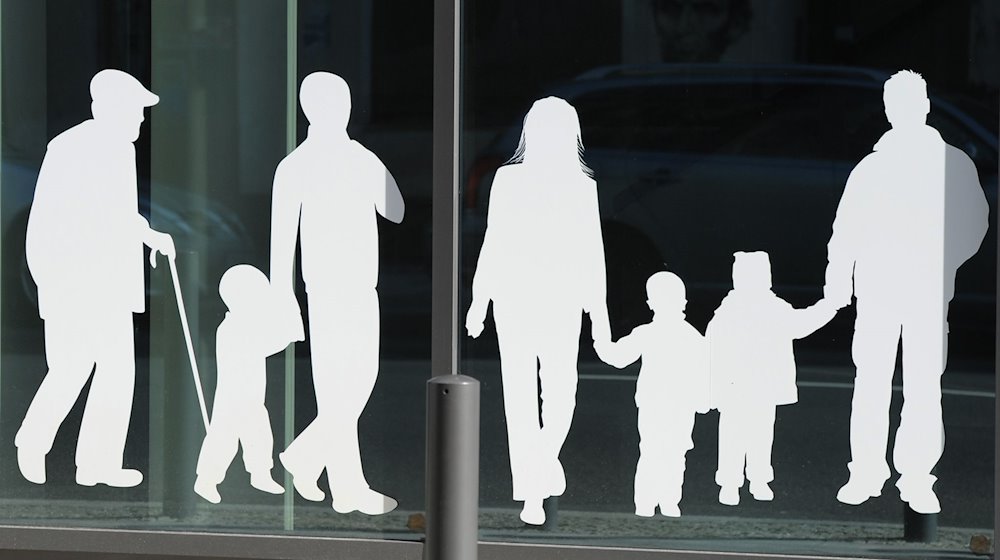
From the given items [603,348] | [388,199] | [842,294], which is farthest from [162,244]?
[842,294]

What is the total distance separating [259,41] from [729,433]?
7.33 ft

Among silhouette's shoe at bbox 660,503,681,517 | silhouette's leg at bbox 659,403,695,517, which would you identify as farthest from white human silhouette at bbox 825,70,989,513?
silhouette's shoe at bbox 660,503,681,517

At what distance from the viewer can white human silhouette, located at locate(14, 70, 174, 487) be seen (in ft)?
19.1

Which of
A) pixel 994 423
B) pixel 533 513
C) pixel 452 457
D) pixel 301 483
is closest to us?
pixel 452 457

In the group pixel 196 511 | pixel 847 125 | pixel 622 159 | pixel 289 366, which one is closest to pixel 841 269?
pixel 847 125

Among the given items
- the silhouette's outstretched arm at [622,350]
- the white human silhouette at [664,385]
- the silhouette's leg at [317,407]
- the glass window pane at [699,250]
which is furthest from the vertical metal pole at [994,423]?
the silhouette's leg at [317,407]

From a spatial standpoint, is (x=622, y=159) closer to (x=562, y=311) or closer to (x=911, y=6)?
(x=562, y=311)

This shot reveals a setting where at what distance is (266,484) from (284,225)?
3.19 ft

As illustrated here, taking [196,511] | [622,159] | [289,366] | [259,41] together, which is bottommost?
[196,511]

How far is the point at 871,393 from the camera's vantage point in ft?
17.9

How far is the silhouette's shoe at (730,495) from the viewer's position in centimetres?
557

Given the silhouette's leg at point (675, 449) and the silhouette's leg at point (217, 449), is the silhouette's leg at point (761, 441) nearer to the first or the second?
the silhouette's leg at point (675, 449)

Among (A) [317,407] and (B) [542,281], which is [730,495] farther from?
(A) [317,407]

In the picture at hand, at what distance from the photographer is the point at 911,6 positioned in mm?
5371
